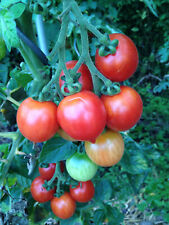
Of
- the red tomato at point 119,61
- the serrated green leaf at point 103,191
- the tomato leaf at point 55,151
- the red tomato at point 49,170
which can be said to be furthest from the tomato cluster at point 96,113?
the serrated green leaf at point 103,191

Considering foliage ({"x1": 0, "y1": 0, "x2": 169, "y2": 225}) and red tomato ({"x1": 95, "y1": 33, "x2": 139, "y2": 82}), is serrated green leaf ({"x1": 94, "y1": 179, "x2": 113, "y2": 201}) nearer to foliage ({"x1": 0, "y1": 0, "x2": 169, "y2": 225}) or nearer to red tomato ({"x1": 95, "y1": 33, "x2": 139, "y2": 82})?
foliage ({"x1": 0, "y1": 0, "x2": 169, "y2": 225})

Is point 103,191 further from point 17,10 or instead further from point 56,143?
point 17,10

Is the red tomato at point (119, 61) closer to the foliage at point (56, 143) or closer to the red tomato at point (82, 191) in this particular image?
the foliage at point (56, 143)

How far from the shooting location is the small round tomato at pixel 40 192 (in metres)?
0.88

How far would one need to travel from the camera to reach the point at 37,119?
20.3 inches

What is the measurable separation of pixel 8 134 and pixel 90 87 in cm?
33

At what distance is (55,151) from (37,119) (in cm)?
23

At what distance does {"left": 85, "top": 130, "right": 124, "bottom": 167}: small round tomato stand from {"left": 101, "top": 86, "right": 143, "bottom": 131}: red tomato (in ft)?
0.17

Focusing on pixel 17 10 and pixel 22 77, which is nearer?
pixel 17 10

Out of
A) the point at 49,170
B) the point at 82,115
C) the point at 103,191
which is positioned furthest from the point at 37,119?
the point at 103,191

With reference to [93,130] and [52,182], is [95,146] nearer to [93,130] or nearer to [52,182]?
[93,130]

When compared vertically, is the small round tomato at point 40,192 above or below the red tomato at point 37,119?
below

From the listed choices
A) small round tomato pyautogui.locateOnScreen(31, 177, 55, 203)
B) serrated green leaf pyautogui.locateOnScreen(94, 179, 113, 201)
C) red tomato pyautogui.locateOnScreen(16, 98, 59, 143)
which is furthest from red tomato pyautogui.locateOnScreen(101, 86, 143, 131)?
serrated green leaf pyautogui.locateOnScreen(94, 179, 113, 201)

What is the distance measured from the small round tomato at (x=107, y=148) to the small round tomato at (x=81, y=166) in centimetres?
10
